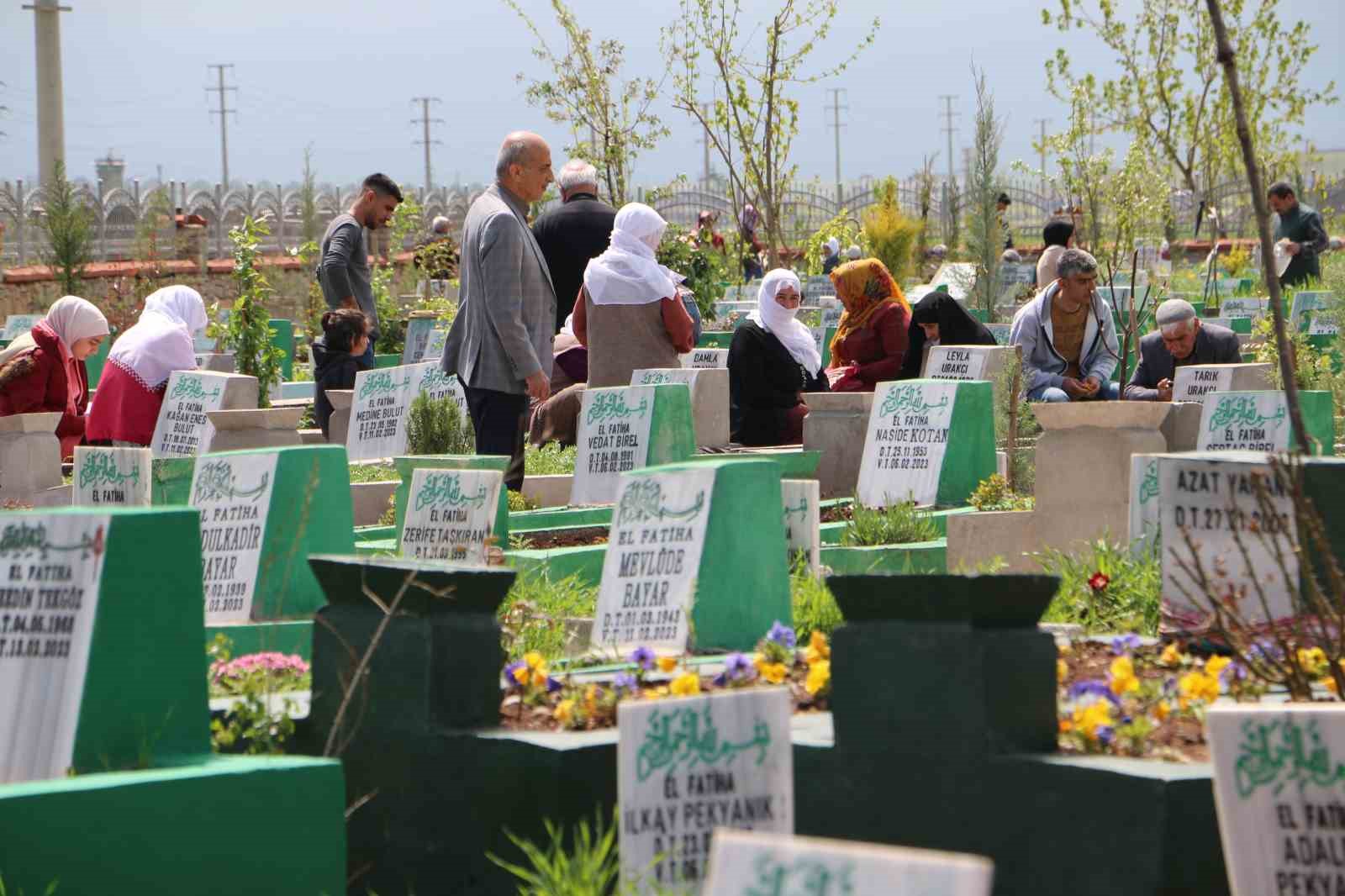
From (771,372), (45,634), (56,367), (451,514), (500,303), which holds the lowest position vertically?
(45,634)

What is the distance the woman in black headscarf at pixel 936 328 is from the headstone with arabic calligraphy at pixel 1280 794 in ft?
25.8

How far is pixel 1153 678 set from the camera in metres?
4.90

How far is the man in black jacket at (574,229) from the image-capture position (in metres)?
11.6

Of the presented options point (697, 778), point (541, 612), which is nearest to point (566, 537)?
Result: point (541, 612)

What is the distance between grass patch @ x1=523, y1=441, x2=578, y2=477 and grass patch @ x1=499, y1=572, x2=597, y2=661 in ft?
9.11

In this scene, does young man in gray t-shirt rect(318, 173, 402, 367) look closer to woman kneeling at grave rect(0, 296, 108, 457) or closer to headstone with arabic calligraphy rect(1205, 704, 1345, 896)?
woman kneeling at grave rect(0, 296, 108, 457)

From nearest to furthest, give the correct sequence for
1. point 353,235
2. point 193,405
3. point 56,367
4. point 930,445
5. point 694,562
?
point 694,562
point 930,445
point 193,405
point 353,235
point 56,367

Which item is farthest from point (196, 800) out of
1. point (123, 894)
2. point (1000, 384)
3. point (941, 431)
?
point (1000, 384)

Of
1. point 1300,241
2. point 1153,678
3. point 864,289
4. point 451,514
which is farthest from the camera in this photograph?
point 1300,241

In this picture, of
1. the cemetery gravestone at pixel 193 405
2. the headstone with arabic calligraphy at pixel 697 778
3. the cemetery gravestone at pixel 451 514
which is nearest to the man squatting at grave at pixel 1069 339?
the cemetery gravestone at pixel 193 405

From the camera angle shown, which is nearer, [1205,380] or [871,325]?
[1205,380]

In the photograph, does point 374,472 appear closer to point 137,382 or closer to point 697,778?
point 137,382

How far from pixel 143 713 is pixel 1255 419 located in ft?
15.2

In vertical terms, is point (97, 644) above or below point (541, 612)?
above
